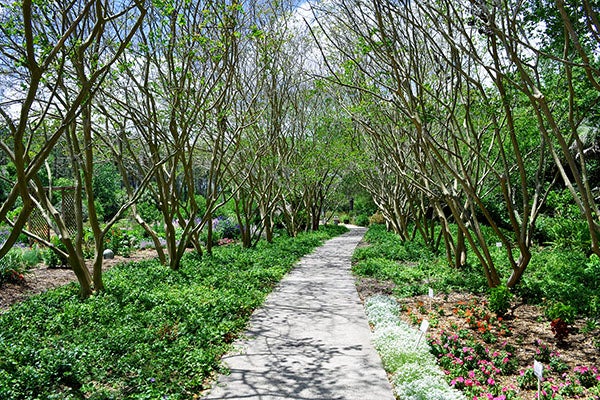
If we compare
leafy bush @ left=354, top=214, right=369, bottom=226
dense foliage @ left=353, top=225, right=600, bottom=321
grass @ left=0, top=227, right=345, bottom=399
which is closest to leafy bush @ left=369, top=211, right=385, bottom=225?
leafy bush @ left=354, top=214, right=369, bottom=226

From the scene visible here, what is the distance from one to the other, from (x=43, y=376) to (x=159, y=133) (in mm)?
6267

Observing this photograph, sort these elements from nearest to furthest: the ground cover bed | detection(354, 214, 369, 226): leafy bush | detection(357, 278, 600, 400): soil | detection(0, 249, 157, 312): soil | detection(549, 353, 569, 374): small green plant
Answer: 1. the ground cover bed
2. detection(549, 353, 569, 374): small green plant
3. detection(357, 278, 600, 400): soil
4. detection(0, 249, 157, 312): soil
5. detection(354, 214, 369, 226): leafy bush

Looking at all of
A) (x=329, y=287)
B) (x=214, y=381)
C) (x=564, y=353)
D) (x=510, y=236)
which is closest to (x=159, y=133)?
(x=329, y=287)

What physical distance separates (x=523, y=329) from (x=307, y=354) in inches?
107

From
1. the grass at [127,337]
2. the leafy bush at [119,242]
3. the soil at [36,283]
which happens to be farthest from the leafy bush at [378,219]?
the grass at [127,337]

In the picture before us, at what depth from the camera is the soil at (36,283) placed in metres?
8.18

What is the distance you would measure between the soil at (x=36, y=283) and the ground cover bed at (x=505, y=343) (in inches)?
241

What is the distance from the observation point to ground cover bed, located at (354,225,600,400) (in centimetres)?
406

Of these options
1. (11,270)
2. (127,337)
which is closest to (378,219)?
(11,270)

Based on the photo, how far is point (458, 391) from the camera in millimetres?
3971

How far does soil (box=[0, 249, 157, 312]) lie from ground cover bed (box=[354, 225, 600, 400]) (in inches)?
241

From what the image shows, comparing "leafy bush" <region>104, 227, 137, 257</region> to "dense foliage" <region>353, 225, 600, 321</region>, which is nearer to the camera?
"dense foliage" <region>353, 225, 600, 321</region>

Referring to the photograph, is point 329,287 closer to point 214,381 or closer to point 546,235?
point 214,381

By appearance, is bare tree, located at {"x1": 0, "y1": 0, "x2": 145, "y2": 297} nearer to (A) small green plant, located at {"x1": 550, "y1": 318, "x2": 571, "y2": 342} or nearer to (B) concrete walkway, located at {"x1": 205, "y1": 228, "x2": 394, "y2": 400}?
(B) concrete walkway, located at {"x1": 205, "y1": 228, "x2": 394, "y2": 400}
